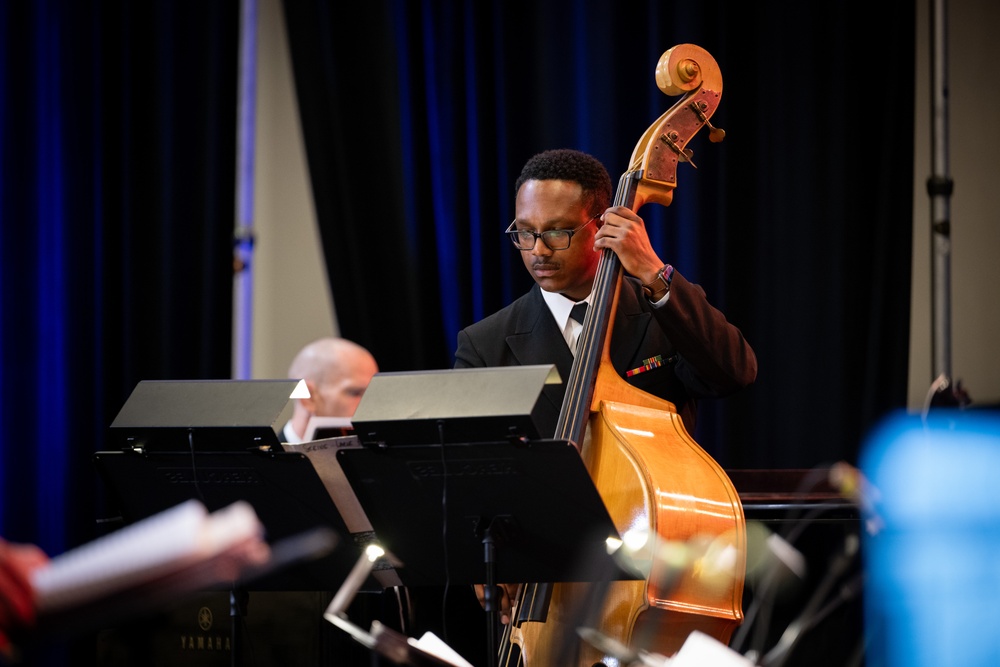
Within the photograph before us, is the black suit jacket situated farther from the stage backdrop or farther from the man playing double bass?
the stage backdrop

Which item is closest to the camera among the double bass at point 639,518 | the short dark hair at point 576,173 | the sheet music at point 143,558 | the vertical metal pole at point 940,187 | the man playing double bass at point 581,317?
the sheet music at point 143,558

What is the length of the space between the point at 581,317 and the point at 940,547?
158cm

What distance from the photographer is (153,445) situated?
2213 millimetres

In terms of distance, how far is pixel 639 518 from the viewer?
2152 mm

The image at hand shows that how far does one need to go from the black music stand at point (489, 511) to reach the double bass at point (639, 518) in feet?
0.29

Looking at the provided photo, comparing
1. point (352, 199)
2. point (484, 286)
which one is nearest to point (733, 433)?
point (484, 286)

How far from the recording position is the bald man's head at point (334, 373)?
161 inches

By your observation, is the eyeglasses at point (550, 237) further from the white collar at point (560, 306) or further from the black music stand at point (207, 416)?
the black music stand at point (207, 416)

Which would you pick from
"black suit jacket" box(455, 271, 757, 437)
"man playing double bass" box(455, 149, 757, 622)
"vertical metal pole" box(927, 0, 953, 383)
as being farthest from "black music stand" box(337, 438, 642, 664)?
"vertical metal pole" box(927, 0, 953, 383)

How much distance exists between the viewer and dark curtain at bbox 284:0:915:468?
388cm

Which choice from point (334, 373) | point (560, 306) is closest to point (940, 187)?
point (560, 306)

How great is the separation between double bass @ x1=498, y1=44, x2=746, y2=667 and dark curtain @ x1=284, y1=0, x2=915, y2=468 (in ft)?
5.15

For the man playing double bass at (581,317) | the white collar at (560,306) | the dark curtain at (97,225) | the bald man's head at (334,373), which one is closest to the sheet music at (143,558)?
the man playing double bass at (581,317)

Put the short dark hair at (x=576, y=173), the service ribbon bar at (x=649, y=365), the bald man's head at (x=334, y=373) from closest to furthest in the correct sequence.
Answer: the service ribbon bar at (x=649, y=365) → the short dark hair at (x=576, y=173) → the bald man's head at (x=334, y=373)
